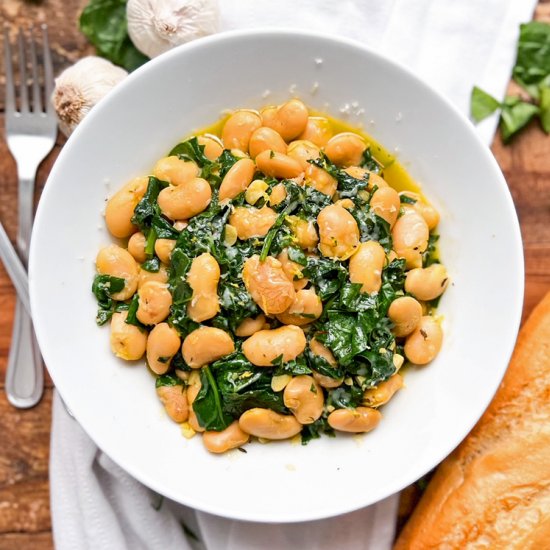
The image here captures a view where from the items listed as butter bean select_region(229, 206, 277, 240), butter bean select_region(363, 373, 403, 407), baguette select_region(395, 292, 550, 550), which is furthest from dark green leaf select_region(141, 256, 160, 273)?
baguette select_region(395, 292, 550, 550)

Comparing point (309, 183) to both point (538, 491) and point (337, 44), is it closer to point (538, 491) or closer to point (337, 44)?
point (337, 44)

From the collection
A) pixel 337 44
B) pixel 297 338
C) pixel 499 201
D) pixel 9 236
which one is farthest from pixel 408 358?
pixel 9 236

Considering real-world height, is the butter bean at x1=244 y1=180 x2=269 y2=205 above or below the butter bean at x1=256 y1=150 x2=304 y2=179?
below

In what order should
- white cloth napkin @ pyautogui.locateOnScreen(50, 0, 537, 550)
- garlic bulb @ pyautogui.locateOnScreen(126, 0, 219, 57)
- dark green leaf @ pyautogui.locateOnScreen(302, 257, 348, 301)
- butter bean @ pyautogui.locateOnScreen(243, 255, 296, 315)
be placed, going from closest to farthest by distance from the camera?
1. butter bean @ pyautogui.locateOnScreen(243, 255, 296, 315)
2. dark green leaf @ pyautogui.locateOnScreen(302, 257, 348, 301)
3. garlic bulb @ pyautogui.locateOnScreen(126, 0, 219, 57)
4. white cloth napkin @ pyautogui.locateOnScreen(50, 0, 537, 550)

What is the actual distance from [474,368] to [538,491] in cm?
47

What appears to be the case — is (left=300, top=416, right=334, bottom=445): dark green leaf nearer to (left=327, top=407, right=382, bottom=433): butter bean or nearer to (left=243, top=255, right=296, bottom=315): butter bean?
(left=327, top=407, right=382, bottom=433): butter bean

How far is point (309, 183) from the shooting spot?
6.63 ft

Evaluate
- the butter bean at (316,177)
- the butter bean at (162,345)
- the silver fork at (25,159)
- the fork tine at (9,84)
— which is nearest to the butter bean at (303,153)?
the butter bean at (316,177)

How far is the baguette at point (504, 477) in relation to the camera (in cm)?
214

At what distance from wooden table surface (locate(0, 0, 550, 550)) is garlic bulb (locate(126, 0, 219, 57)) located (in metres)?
0.29

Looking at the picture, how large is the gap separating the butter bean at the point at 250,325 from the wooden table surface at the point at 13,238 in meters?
0.82

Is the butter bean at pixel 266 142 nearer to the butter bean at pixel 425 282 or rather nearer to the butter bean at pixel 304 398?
the butter bean at pixel 425 282

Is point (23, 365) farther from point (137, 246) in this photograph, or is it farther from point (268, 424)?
point (268, 424)

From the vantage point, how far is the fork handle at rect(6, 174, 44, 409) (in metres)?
2.38
